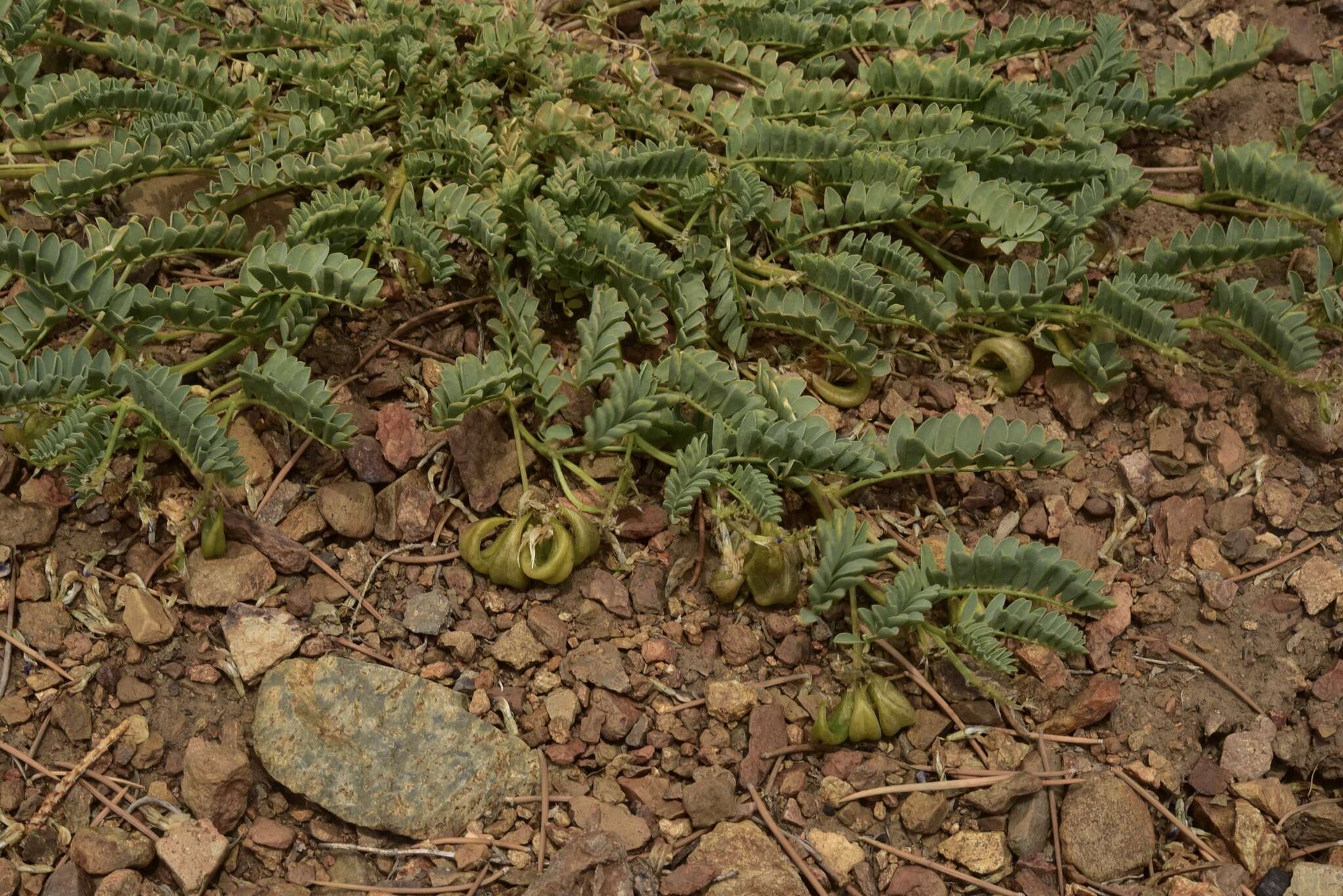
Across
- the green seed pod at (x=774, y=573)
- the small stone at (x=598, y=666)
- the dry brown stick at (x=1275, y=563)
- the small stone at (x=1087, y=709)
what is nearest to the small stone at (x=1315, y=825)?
the small stone at (x=1087, y=709)

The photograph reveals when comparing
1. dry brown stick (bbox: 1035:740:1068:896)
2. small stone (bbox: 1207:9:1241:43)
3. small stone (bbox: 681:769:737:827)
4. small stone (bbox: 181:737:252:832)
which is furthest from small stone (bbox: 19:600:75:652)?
small stone (bbox: 1207:9:1241:43)

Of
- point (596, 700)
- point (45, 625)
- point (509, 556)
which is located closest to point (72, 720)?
point (45, 625)

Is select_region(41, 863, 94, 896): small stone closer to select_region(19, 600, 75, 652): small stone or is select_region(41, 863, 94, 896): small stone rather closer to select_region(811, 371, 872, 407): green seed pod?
select_region(19, 600, 75, 652): small stone

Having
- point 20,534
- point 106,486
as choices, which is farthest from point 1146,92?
point 20,534

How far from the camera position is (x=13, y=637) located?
Result: 2.21 metres

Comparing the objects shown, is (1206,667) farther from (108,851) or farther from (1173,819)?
(108,851)

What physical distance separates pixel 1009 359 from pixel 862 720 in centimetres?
98

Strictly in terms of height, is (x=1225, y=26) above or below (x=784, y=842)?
above

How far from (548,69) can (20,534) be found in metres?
1.59

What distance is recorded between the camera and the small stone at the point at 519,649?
2.30 meters

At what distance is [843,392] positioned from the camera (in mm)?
2652

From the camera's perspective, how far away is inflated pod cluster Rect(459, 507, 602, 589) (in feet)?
7.65

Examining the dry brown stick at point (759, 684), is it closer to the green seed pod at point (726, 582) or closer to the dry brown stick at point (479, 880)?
the green seed pod at point (726, 582)

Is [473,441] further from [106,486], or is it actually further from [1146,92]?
[1146,92]
